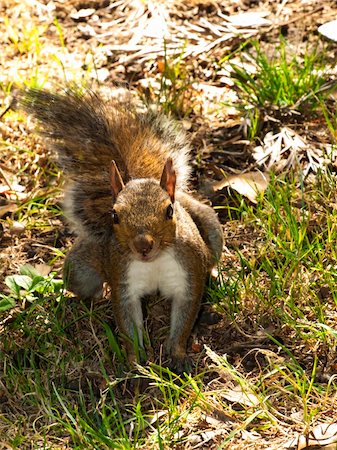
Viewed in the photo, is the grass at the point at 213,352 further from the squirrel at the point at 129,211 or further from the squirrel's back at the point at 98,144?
the squirrel's back at the point at 98,144

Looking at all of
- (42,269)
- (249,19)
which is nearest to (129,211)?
(42,269)

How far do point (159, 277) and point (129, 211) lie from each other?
0.34 meters

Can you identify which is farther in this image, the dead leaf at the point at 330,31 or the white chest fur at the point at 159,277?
the dead leaf at the point at 330,31

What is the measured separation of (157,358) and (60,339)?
34 cm

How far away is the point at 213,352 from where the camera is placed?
2.71m

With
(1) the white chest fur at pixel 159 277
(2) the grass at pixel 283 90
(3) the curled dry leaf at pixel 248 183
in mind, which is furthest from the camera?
(2) the grass at pixel 283 90

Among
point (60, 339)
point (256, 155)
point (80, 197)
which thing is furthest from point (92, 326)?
point (256, 155)

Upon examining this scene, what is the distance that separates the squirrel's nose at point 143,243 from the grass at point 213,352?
0.37 metres

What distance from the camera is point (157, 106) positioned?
3803 millimetres

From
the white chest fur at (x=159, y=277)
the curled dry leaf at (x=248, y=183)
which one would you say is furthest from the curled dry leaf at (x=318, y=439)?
the curled dry leaf at (x=248, y=183)

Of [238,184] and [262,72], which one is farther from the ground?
[262,72]

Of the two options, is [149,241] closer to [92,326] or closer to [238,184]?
[92,326]

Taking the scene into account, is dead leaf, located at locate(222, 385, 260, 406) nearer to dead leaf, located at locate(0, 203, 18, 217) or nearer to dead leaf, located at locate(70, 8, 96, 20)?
dead leaf, located at locate(0, 203, 18, 217)

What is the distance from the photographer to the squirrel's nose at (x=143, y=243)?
2.55 metres
